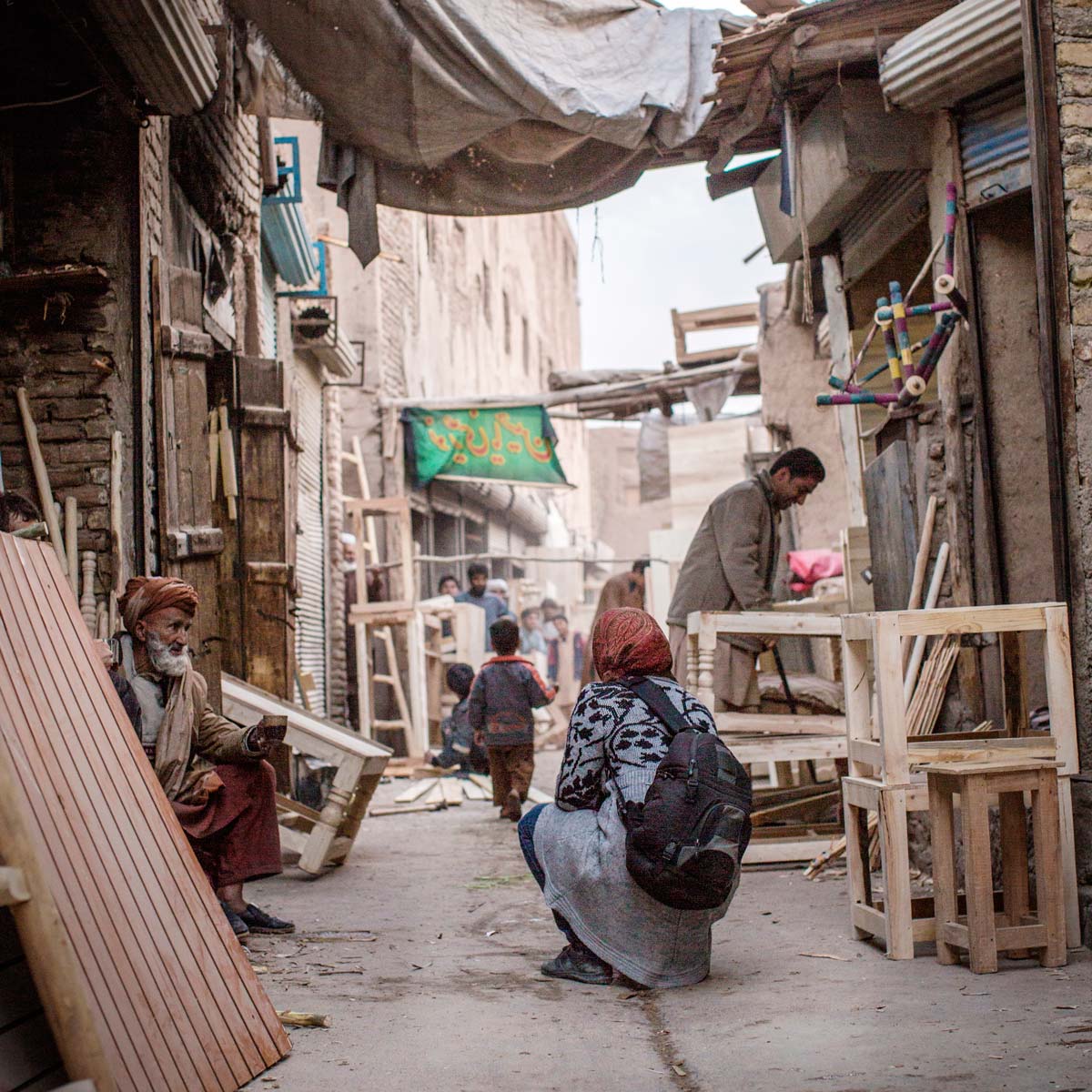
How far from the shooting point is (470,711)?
Answer: 9.27m

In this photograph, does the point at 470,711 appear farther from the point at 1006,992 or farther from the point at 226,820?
the point at 1006,992

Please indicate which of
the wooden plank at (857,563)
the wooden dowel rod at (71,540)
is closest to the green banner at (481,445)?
the wooden plank at (857,563)

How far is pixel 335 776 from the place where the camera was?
683 centimetres

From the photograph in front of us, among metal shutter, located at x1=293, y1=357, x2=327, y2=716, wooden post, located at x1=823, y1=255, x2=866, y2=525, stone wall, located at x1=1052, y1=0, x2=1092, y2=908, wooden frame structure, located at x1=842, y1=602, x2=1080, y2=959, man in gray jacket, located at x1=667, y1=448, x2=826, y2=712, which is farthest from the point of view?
metal shutter, located at x1=293, y1=357, x2=327, y2=716

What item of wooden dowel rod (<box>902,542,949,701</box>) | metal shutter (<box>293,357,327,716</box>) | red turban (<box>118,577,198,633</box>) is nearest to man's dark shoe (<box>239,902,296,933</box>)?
red turban (<box>118,577,198,633</box>)

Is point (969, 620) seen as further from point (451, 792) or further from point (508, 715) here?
point (451, 792)

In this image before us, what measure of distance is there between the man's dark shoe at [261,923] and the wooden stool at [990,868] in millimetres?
2483

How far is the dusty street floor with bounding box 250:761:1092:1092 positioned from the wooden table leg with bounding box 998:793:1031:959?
0.64ft

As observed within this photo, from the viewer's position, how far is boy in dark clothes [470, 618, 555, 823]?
29.6ft

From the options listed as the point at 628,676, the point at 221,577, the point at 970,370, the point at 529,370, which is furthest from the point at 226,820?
the point at 529,370

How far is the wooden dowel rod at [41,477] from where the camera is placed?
5824mm

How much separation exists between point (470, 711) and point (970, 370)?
180 inches

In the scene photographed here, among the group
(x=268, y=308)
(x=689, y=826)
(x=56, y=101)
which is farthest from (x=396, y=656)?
(x=689, y=826)

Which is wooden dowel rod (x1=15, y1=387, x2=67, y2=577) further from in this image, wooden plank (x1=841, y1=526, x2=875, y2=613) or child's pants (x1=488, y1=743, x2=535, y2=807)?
wooden plank (x1=841, y1=526, x2=875, y2=613)
